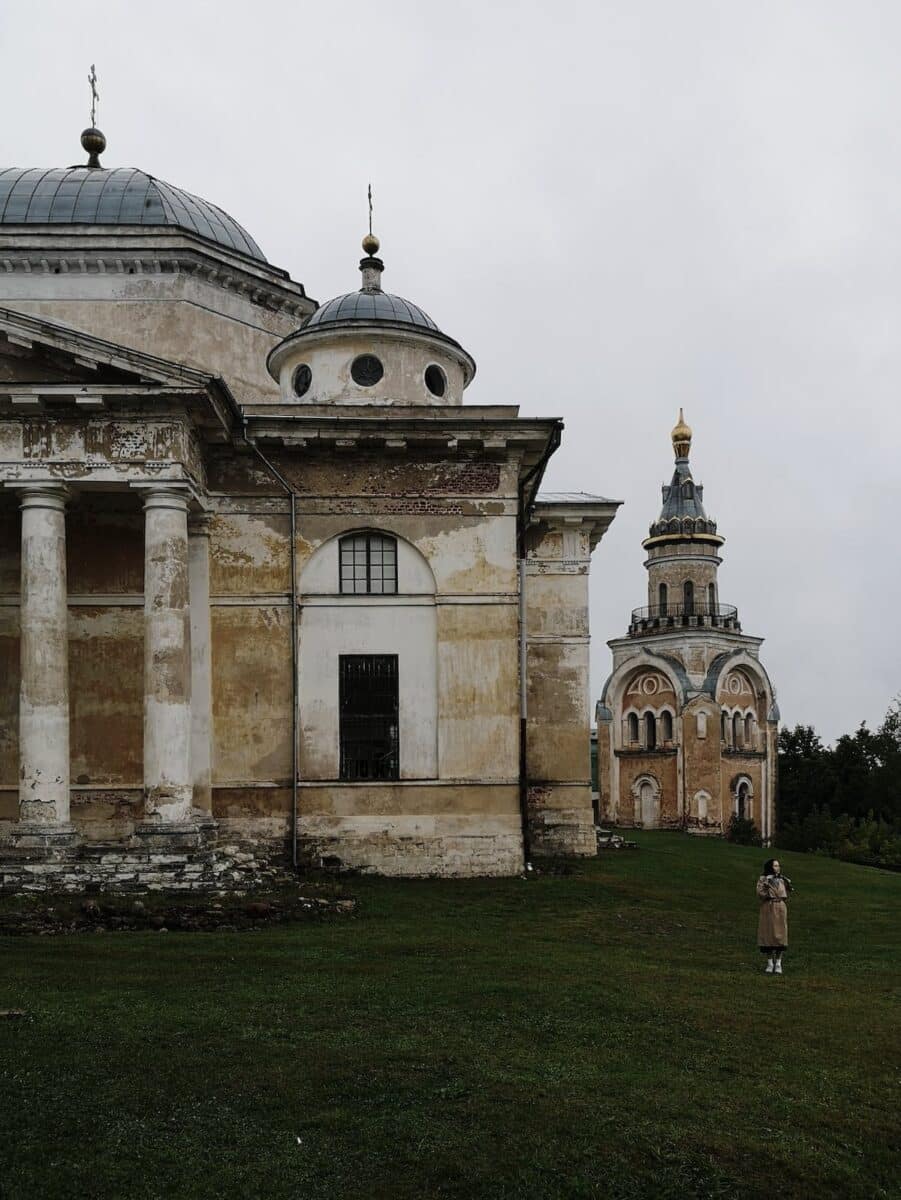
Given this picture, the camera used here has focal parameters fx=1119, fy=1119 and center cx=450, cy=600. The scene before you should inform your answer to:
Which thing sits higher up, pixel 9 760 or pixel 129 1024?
pixel 9 760

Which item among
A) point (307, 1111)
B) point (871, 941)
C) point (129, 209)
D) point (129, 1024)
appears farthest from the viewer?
point (129, 209)

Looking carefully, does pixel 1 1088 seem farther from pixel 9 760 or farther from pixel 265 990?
pixel 9 760

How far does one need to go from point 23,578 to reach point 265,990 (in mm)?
10207

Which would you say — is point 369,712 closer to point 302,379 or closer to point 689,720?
point 302,379

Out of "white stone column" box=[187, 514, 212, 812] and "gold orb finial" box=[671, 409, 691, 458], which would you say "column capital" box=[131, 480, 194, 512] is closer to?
"white stone column" box=[187, 514, 212, 812]

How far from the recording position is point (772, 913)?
43.5 ft

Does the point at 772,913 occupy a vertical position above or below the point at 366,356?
below

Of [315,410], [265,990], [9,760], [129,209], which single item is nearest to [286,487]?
[315,410]

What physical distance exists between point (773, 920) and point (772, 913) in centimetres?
9

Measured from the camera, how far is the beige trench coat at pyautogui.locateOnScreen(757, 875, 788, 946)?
13203mm

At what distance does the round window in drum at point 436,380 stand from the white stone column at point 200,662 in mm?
6387

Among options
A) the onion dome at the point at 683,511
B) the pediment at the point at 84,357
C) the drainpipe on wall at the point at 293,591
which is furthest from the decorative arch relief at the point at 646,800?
the pediment at the point at 84,357

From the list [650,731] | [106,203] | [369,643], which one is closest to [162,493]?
[369,643]

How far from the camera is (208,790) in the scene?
2106 centimetres
